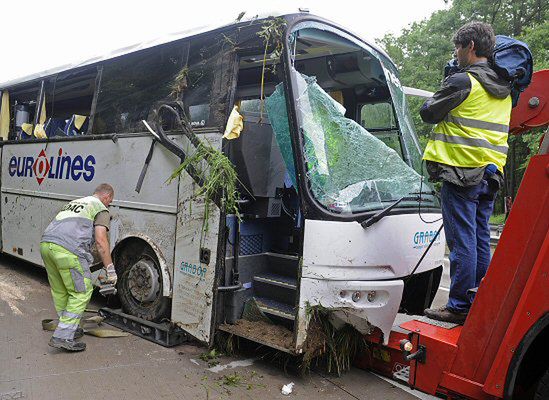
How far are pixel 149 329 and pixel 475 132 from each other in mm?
3337

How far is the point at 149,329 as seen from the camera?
15.0 feet

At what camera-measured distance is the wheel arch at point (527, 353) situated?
7.84 feet

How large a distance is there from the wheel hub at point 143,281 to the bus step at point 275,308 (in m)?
1.10

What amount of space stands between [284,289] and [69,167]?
329 centimetres

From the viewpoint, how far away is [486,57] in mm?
3400

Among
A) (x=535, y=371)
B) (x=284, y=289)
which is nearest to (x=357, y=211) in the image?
(x=284, y=289)

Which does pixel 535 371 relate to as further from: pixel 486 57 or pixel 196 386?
pixel 196 386

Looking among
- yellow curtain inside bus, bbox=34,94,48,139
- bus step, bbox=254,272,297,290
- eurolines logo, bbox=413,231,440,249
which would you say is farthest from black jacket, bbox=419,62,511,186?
yellow curtain inside bus, bbox=34,94,48,139

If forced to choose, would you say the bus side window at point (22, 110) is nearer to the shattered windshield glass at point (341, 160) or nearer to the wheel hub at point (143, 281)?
the wheel hub at point (143, 281)

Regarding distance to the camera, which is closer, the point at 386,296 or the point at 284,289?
the point at 386,296

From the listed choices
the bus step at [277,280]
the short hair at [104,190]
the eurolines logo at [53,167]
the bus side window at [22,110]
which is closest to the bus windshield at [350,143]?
the bus step at [277,280]

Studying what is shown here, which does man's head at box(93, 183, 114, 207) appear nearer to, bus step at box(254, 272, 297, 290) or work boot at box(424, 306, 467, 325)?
bus step at box(254, 272, 297, 290)

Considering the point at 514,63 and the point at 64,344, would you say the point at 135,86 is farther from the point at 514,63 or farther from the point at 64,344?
the point at 514,63

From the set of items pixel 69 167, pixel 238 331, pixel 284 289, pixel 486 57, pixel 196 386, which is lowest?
pixel 196 386
